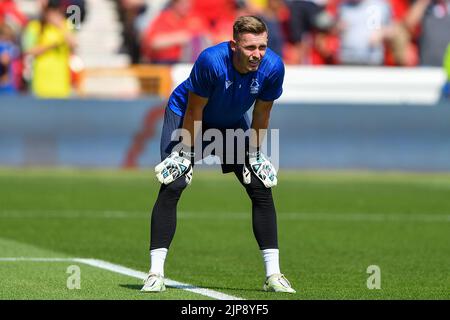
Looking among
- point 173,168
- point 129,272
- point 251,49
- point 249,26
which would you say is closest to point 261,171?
point 173,168

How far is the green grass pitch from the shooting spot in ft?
33.5

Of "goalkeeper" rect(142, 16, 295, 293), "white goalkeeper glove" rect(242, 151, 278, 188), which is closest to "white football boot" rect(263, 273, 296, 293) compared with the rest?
"goalkeeper" rect(142, 16, 295, 293)

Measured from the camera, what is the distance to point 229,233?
1471cm

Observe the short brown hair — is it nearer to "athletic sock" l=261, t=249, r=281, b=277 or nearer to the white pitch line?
"athletic sock" l=261, t=249, r=281, b=277

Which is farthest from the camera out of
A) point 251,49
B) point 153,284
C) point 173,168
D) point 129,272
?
point 129,272

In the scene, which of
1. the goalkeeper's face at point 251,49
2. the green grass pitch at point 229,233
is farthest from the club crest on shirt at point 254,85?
the green grass pitch at point 229,233

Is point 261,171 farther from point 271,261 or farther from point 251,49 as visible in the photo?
point 251,49

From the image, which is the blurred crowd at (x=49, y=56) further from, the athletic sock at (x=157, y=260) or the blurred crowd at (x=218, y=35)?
the athletic sock at (x=157, y=260)

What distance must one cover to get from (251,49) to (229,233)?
5.64 m

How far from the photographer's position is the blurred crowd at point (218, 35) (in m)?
22.4

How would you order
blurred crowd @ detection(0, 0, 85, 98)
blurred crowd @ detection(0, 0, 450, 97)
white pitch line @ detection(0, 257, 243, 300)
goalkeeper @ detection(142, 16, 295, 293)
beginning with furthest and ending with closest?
blurred crowd @ detection(0, 0, 450, 97)
blurred crowd @ detection(0, 0, 85, 98)
white pitch line @ detection(0, 257, 243, 300)
goalkeeper @ detection(142, 16, 295, 293)

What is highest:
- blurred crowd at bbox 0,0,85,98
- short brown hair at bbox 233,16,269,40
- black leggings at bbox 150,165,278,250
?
blurred crowd at bbox 0,0,85,98
